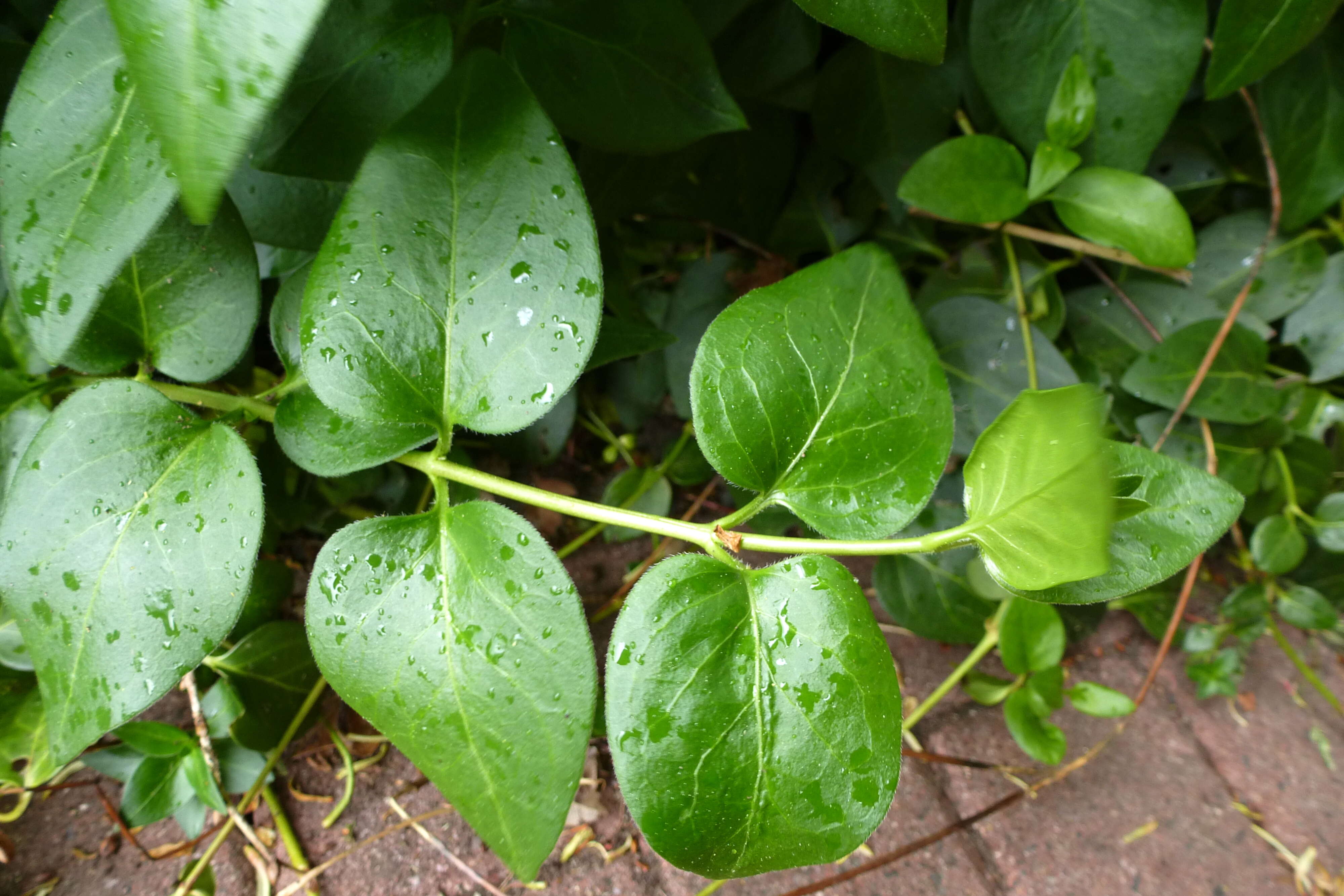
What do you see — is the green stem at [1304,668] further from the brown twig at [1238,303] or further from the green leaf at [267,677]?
the green leaf at [267,677]

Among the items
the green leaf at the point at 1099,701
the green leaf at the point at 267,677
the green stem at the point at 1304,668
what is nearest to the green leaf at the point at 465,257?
the green leaf at the point at 267,677

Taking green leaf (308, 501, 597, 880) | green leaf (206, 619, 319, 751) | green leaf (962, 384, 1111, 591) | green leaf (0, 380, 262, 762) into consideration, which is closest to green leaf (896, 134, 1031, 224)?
green leaf (962, 384, 1111, 591)

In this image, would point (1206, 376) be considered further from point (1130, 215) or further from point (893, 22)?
point (893, 22)

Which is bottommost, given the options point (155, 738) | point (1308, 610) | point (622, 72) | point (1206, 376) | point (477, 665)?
point (1308, 610)

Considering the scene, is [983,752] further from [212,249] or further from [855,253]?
[212,249]

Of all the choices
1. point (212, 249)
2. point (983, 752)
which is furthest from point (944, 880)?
point (212, 249)

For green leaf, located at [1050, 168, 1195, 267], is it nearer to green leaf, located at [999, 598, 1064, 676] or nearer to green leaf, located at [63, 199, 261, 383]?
green leaf, located at [999, 598, 1064, 676]

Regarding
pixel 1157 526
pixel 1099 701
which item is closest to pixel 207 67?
pixel 1157 526
